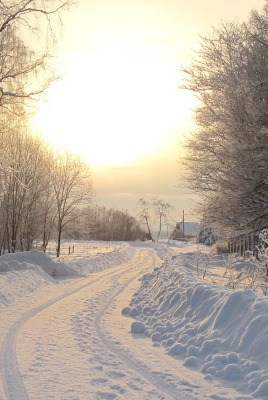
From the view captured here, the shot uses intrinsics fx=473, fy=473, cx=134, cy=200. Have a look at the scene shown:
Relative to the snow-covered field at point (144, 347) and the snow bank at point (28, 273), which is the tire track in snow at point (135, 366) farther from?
the snow bank at point (28, 273)

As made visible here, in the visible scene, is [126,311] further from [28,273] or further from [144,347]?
[28,273]

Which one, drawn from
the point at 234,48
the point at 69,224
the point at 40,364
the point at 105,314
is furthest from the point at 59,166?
the point at 40,364

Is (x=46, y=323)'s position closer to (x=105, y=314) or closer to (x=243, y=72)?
(x=105, y=314)

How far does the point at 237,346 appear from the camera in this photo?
6590 mm

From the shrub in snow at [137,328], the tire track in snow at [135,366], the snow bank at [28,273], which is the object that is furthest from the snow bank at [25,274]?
the shrub in snow at [137,328]

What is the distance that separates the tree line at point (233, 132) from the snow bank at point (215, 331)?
6149mm

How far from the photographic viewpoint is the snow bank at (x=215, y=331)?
5.95m

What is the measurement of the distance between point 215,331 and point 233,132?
9817 millimetres

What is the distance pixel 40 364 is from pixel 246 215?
38.3 ft

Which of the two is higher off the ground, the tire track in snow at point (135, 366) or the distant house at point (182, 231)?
the distant house at point (182, 231)

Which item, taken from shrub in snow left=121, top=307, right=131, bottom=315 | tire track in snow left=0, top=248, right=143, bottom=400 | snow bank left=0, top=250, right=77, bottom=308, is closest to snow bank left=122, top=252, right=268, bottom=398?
shrub in snow left=121, top=307, right=131, bottom=315

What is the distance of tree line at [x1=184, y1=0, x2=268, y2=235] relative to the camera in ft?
50.5

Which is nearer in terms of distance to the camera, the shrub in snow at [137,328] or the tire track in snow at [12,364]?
the tire track in snow at [12,364]

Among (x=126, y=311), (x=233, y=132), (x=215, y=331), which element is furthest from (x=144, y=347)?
(x=233, y=132)
